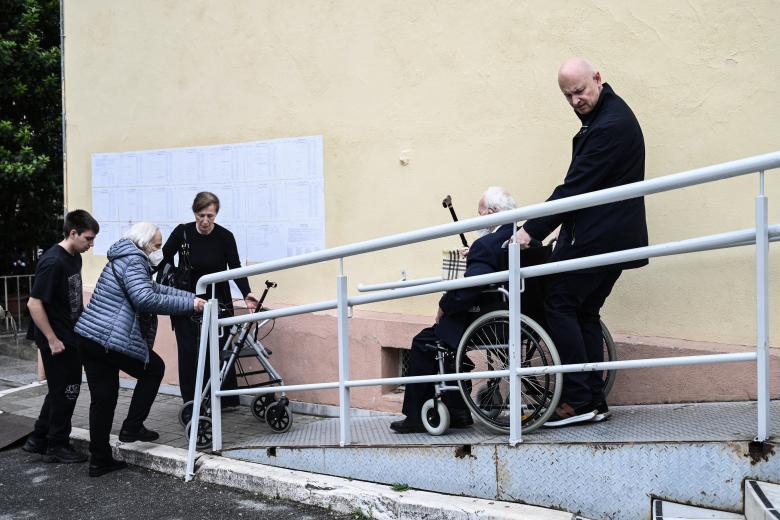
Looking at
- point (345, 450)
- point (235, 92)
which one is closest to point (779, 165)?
point (345, 450)

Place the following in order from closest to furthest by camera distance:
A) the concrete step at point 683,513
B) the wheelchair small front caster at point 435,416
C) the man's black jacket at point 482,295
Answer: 1. the concrete step at point 683,513
2. the man's black jacket at point 482,295
3. the wheelchair small front caster at point 435,416

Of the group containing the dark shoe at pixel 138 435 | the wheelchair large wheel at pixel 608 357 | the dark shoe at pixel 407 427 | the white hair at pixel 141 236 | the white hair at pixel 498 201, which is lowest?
the dark shoe at pixel 138 435

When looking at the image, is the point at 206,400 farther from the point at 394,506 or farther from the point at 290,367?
the point at 394,506

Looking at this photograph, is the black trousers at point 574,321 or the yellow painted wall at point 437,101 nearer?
the black trousers at point 574,321

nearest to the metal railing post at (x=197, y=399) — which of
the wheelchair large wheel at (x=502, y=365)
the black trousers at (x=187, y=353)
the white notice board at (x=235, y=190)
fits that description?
the black trousers at (x=187, y=353)

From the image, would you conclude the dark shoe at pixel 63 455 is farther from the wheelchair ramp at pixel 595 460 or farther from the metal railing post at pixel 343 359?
the metal railing post at pixel 343 359

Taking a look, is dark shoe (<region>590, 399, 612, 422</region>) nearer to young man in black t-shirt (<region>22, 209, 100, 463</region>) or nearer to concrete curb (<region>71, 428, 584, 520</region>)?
concrete curb (<region>71, 428, 584, 520</region>)

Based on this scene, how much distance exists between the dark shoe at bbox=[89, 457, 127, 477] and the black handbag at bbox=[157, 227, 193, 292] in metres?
1.42

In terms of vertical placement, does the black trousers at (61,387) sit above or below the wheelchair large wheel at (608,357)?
below

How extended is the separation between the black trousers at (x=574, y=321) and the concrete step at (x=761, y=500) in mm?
981

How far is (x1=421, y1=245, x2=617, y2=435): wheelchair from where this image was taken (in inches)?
160

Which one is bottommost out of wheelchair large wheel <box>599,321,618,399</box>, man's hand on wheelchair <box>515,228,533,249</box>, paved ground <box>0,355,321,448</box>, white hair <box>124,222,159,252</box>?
paved ground <box>0,355,321,448</box>

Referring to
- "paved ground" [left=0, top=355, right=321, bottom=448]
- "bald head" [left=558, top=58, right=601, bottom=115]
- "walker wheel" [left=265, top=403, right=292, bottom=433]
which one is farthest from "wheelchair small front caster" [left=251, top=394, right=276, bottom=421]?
"bald head" [left=558, top=58, right=601, bottom=115]

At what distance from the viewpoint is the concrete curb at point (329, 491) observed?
12.6 feet
